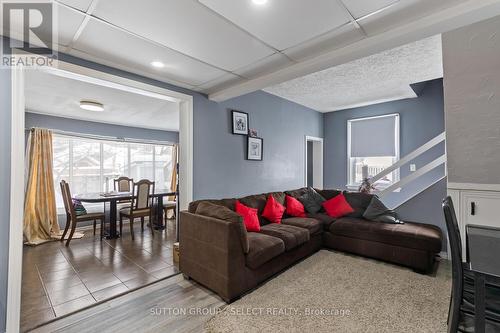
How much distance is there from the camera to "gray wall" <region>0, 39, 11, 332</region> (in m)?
1.88

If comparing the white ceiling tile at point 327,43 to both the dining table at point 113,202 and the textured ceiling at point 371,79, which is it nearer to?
the textured ceiling at point 371,79

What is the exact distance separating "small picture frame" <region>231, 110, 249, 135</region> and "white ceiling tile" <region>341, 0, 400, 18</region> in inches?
91.0

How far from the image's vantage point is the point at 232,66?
2660 mm

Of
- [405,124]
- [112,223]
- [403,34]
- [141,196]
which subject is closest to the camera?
[403,34]

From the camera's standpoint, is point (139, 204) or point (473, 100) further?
point (139, 204)

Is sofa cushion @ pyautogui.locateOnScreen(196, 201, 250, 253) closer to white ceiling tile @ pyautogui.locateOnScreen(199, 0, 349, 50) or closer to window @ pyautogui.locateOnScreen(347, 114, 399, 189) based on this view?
white ceiling tile @ pyautogui.locateOnScreen(199, 0, 349, 50)

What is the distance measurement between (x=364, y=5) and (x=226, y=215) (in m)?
2.12

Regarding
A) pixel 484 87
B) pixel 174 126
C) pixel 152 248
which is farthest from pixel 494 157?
pixel 174 126

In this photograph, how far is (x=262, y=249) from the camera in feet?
8.07

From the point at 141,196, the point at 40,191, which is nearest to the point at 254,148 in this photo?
the point at 141,196

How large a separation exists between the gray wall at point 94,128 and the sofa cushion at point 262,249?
15.9 feet

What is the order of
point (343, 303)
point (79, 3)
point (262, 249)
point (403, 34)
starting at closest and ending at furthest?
point (79, 3) < point (403, 34) < point (343, 303) < point (262, 249)

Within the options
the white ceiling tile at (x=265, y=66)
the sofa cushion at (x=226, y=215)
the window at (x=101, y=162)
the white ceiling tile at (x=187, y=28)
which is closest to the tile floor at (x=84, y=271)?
the sofa cushion at (x=226, y=215)

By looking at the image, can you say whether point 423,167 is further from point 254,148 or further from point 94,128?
point 94,128
